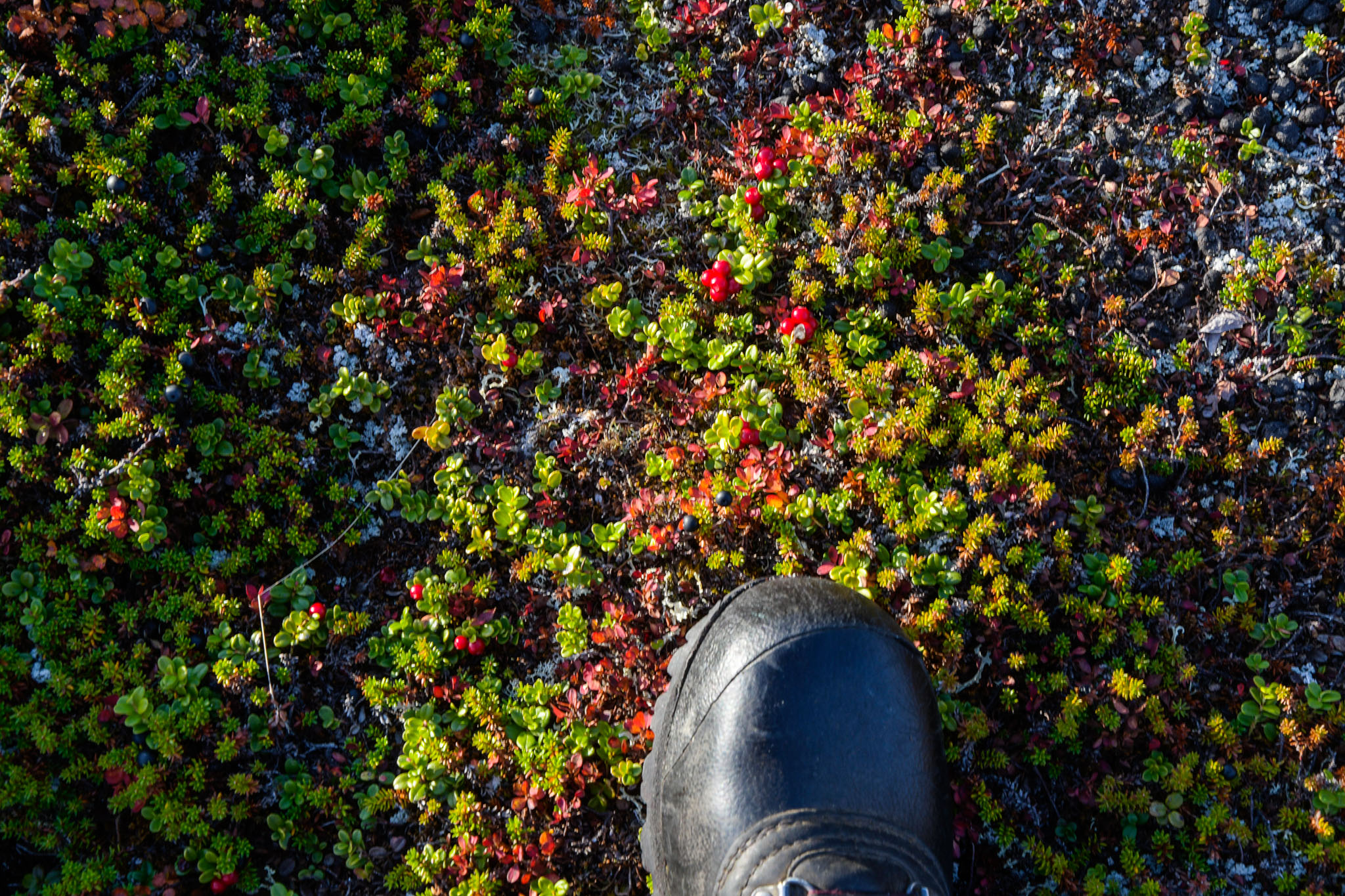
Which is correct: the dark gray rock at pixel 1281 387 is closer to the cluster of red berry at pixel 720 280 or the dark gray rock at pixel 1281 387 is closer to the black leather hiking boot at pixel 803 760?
the black leather hiking boot at pixel 803 760

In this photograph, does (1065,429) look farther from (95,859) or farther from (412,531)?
(95,859)

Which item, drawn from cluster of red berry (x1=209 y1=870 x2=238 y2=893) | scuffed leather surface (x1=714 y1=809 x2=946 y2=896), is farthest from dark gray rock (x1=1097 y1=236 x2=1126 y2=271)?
cluster of red berry (x1=209 y1=870 x2=238 y2=893)

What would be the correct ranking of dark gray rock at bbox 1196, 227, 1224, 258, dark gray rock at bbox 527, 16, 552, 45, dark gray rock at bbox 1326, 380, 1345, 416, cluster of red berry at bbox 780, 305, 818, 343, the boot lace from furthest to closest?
dark gray rock at bbox 527, 16, 552, 45 → dark gray rock at bbox 1196, 227, 1224, 258 → cluster of red berry at bbox 780, 305, 818, 343 → dark gray rock at bbox 1326, 380, 1345, 416 → the boot lace

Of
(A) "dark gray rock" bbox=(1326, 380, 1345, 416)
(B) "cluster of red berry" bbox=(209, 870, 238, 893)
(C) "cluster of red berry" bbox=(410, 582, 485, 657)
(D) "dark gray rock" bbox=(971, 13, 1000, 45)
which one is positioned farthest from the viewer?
(D) "dark gray rock" bbox=(971, 13, 1000, 45)

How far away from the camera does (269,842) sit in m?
3.56

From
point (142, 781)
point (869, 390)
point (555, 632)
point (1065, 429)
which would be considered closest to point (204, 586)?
point (142, 781)

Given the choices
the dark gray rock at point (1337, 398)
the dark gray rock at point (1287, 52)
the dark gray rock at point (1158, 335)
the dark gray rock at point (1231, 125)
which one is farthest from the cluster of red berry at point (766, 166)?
the dark gray rock at point (1337, 398)

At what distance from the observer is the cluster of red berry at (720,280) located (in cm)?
415

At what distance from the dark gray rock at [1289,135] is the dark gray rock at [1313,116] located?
0.11 ft

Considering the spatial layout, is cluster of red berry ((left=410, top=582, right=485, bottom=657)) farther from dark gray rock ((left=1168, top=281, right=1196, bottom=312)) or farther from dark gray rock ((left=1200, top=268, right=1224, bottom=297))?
dark gray rock ((left=1200, top=268, right=1224, bottom=297))

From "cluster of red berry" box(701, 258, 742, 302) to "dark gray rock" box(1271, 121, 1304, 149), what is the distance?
9.17 feet

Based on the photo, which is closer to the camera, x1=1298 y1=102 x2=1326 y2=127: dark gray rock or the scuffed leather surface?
the scuffed leather surface

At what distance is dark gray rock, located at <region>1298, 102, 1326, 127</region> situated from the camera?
419 centimetres

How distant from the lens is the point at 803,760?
9.99 feet
